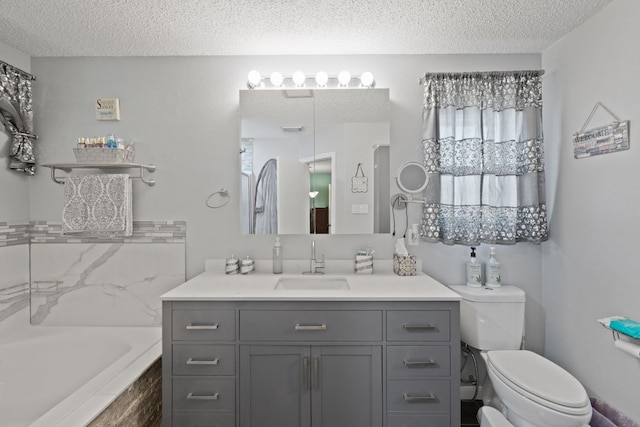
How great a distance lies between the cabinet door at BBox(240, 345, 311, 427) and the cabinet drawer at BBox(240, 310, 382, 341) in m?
0.06

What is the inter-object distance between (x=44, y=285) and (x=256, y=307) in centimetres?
164

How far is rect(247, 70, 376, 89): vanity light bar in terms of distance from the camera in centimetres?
200

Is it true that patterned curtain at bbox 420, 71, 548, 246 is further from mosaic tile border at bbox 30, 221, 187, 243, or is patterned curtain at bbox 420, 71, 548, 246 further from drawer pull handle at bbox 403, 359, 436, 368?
mosaic tile border at bbox 30, 221, 187, 243

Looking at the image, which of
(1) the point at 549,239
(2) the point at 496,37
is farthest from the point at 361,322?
(2) the point at 496,37

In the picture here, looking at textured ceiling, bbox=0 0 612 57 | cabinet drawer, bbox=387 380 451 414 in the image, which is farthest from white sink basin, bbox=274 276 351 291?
textured ceiling, bbox=0 0 612 57

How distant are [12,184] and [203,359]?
1.74 m

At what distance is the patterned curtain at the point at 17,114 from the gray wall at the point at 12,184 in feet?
0.12

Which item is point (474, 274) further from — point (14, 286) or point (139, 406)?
point (14, 286)

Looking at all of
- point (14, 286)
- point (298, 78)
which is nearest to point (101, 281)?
point (14, 286)

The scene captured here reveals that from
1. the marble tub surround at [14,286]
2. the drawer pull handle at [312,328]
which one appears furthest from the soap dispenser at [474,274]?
the marble tub surround at [14,286]

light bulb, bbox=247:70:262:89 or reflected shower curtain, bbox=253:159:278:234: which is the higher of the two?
light bulb, bbox=247:70:262:89

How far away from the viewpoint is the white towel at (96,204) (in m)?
1.95

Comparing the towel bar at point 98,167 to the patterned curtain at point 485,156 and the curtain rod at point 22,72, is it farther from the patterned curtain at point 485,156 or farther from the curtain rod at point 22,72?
the patterned curtain at point 485,156

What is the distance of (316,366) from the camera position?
5.01ft
